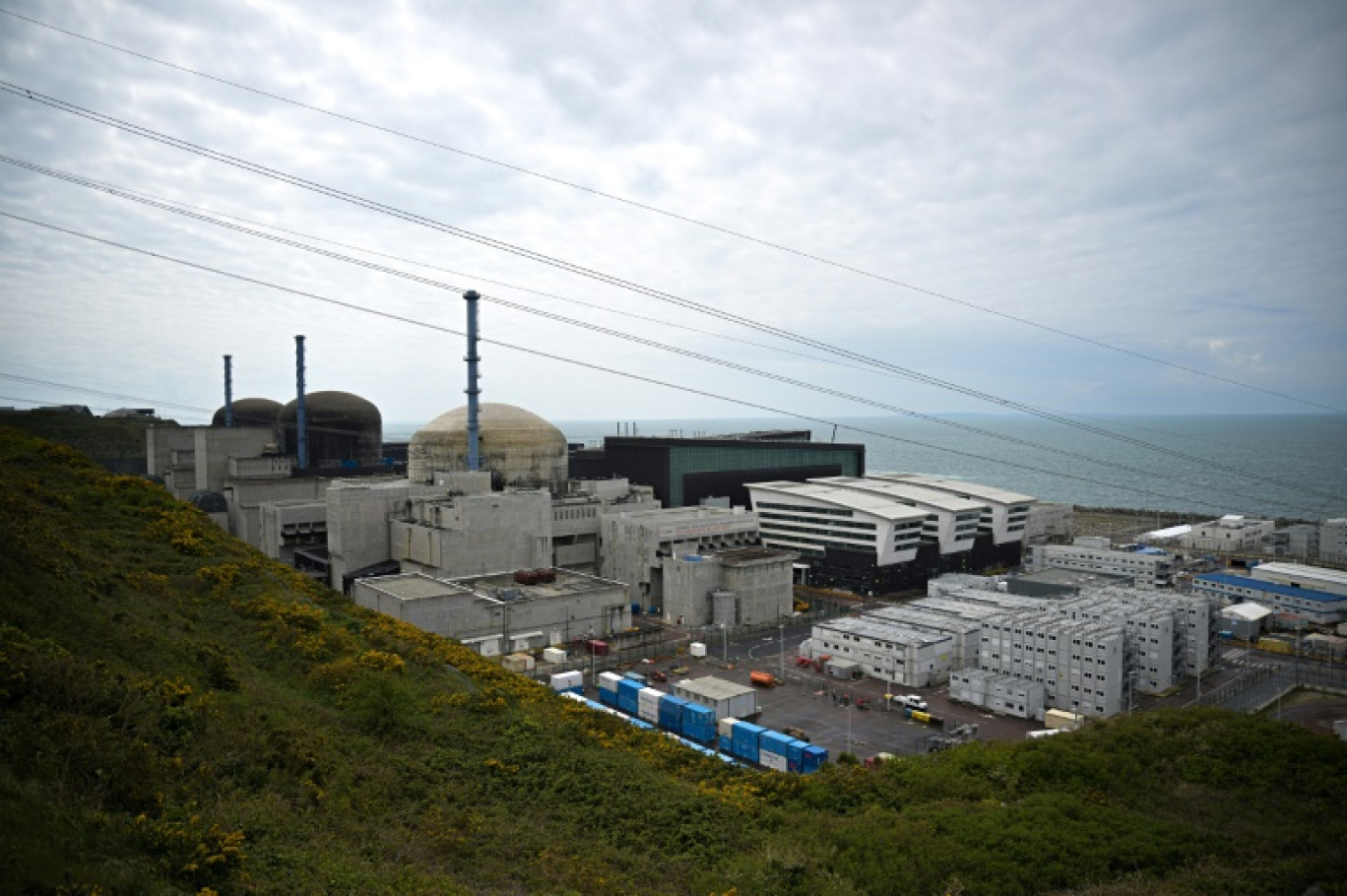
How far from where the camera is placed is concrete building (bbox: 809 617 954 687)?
3247cm

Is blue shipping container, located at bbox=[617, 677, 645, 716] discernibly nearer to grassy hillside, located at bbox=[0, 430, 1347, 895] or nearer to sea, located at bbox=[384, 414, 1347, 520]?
grassy hillside, located at bbox=[0, 430, 1347, 895]

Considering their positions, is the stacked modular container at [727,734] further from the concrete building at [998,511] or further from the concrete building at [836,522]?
the concrete building at [998,511]

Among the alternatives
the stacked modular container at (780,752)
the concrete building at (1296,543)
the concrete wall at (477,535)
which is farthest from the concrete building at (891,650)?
the concrete building at (1296,543)

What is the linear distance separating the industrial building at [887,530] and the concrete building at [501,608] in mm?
17965

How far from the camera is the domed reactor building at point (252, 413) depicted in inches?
3088

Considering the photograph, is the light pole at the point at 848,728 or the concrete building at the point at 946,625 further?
the concrete building at the point at 946,625

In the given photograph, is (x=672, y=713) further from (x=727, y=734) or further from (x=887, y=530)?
(x=887, y=530)

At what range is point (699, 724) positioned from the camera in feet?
87.5

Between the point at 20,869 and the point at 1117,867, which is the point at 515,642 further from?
the point at 20,869

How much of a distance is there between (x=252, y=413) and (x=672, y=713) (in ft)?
222

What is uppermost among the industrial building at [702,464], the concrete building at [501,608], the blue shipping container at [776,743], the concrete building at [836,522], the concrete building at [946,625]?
the industrial building at [702,464]

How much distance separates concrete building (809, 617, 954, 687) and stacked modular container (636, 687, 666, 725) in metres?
10.0

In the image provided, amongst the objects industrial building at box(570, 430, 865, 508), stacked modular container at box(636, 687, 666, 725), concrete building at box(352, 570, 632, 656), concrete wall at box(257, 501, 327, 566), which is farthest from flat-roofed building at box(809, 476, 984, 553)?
concrete wall at box(257, 501, 327, 566)

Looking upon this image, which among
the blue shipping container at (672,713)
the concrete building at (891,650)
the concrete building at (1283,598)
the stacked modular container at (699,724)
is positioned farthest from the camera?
the concrete building at (1283,598)
